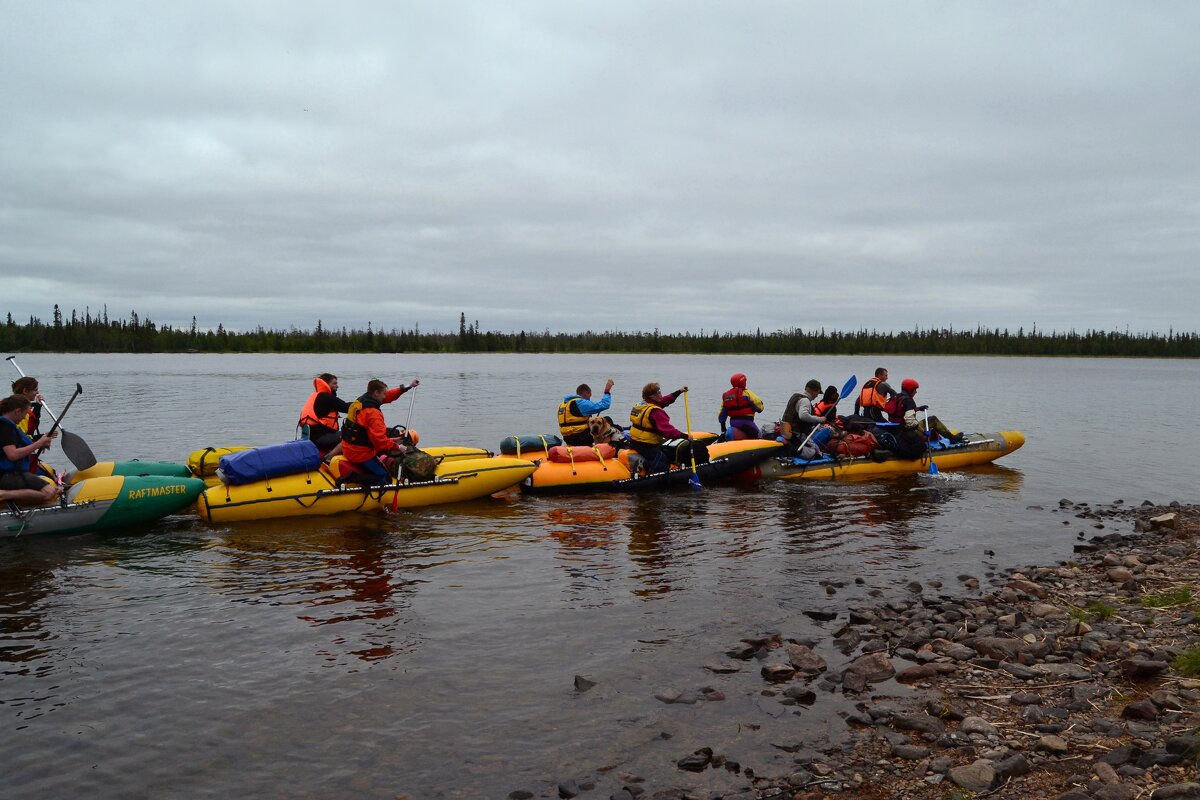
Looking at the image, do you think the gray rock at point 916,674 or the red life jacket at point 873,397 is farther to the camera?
the red life jacket at point 873,397

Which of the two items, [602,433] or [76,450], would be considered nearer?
[76,450]

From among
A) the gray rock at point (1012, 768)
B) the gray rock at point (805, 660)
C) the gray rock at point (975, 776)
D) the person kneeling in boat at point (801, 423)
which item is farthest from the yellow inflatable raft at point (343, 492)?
the gray rock at point (1012, 768)

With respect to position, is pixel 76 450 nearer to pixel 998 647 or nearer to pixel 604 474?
pixel 604 474

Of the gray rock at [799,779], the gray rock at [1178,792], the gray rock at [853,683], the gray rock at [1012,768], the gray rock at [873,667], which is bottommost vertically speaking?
the gray rock at [799,779]

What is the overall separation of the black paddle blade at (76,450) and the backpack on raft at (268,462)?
5.99 ft

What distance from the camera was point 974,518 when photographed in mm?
13352

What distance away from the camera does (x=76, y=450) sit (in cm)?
1165

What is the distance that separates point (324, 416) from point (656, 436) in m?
5.88

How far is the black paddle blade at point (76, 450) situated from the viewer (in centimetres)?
1145

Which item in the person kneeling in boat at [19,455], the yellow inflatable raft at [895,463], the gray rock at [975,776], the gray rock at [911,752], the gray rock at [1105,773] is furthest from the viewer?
the yellow inflatable raft at [895,463]

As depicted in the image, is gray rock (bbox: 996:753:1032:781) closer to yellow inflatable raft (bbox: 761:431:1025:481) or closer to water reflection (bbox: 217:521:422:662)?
water reflection (bbox: 217:521:422:662)

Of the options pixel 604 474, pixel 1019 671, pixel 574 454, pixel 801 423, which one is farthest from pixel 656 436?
pixel 1019 671

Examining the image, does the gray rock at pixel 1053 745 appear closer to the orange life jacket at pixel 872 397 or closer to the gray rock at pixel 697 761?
the gray rock at pixel 697 761

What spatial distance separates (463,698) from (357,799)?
145 centimetres
